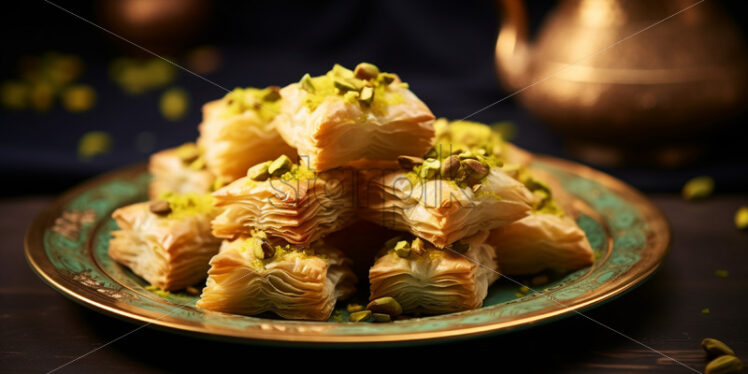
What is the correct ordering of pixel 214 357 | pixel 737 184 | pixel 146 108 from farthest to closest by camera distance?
pixel 146 108, pixel 737 184, pixel 214 357

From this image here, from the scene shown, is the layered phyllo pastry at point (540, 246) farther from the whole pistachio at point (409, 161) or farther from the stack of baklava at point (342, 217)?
the whole pistachio at point (409, 161)

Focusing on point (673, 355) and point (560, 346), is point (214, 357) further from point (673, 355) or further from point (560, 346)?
point (673, 355)

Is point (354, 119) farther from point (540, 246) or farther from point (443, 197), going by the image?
point (540, 246)

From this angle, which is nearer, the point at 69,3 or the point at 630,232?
the point at 630,232

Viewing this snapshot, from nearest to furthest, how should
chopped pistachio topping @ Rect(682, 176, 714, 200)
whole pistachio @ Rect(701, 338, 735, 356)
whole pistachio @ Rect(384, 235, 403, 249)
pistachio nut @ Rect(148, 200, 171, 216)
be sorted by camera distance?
whole pistachio @ Rect(701, 338, 735, 356) < whole pistachio @ Rect(384, 235, 403, 249) < pistachio nut @ Rect(148, 200, 171, 216) < chopped pistachio topping @ Rect(682, 176, 714, 200)

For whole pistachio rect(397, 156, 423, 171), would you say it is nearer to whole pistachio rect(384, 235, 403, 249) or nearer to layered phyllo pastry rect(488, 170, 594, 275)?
whole pistachio rect(384, 235, 403, 249)

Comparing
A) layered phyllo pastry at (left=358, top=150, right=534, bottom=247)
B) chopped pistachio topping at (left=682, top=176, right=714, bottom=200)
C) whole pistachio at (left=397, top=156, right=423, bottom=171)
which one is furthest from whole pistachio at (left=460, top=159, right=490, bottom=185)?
chopped pistachio topping at (left=682, top=176, right=714, bottom=200)

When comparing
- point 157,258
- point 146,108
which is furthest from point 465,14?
point 157,258
